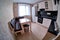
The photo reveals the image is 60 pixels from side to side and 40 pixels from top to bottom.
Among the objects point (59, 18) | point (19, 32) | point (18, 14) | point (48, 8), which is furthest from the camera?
point (18, 14)

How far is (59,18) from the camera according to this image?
2.26m

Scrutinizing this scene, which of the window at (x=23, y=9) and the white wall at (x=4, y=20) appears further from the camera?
the window at (x=23, y=9)

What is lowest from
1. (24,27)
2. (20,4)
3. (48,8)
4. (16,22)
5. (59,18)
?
(24,27)

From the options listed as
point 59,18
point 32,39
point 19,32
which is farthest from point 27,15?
point 59,18

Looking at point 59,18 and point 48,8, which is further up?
point 48,8

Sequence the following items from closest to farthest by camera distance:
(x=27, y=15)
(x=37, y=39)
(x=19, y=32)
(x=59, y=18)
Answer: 1. (x=59, y=18)
2. (x=37, y=39)
3. (x=19, y=32)
4. (x=27, y=15)

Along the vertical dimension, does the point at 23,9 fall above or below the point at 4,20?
above

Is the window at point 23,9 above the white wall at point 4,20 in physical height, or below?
above

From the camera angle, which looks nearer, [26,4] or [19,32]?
[19,32]

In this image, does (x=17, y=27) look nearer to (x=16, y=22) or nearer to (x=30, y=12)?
(x=16, y=22)

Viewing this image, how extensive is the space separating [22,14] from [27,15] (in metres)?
0.57

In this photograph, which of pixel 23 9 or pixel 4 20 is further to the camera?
pixel 23 9

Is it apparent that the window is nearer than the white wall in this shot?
No

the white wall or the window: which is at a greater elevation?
the window
